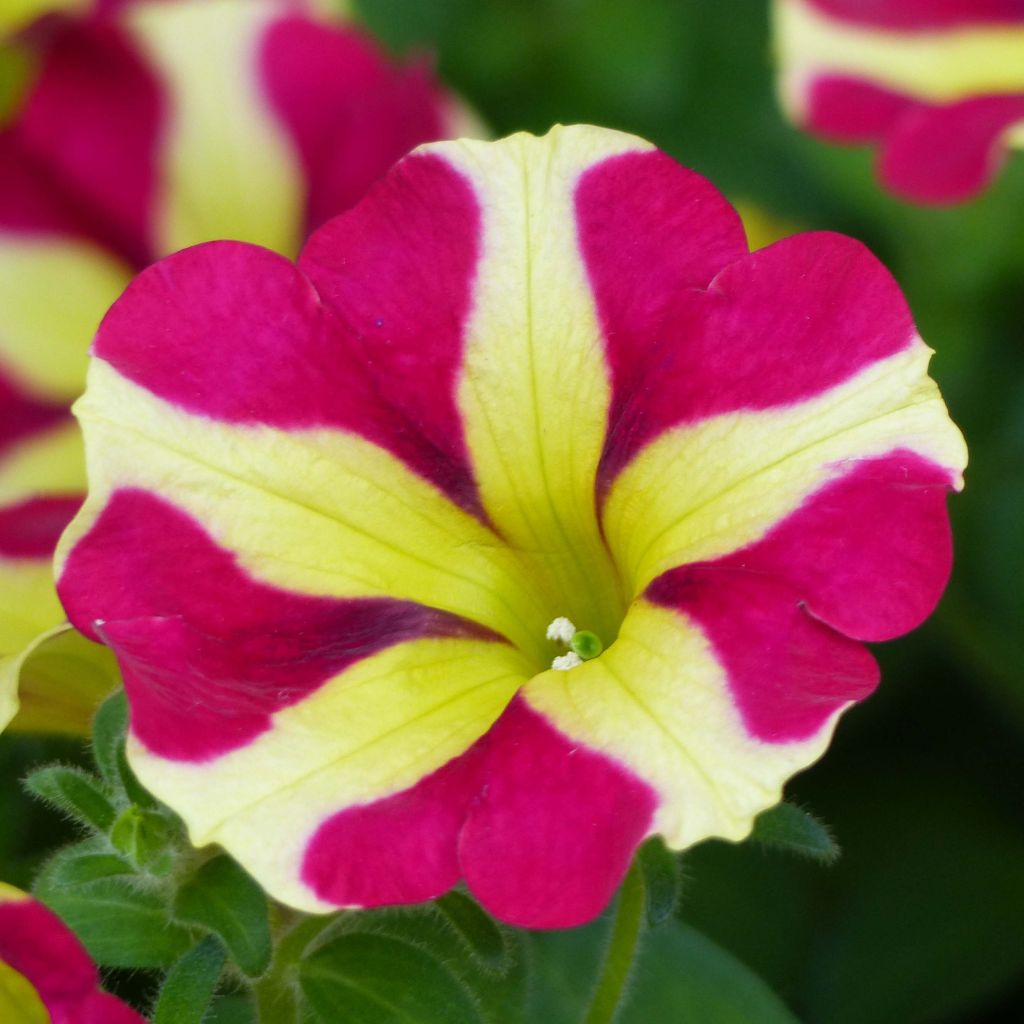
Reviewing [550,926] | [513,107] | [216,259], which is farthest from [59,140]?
[550,926]

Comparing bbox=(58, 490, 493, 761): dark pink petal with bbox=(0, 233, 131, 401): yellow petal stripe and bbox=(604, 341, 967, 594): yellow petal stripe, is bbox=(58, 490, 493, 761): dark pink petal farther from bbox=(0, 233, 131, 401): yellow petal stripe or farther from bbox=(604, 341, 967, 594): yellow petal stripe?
bbox=(0, 233, 131, 401): yellow petal stripe

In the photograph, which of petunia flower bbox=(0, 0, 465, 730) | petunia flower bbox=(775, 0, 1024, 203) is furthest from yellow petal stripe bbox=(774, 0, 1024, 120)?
petunia flower bbox=(0, 0, 465, 730)

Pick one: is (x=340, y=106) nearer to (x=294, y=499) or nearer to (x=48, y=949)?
(x=294, y=499)

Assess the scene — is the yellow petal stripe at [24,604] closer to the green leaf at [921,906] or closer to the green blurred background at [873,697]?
the green blurred background at [873,697]

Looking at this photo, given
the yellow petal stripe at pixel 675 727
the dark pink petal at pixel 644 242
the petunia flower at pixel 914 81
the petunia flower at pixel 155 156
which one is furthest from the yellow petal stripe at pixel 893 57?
the yellow petal stripe at pixel 675 727

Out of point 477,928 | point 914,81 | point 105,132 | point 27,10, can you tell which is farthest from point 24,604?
point 914,81

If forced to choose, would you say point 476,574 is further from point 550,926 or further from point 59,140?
point 59,140
